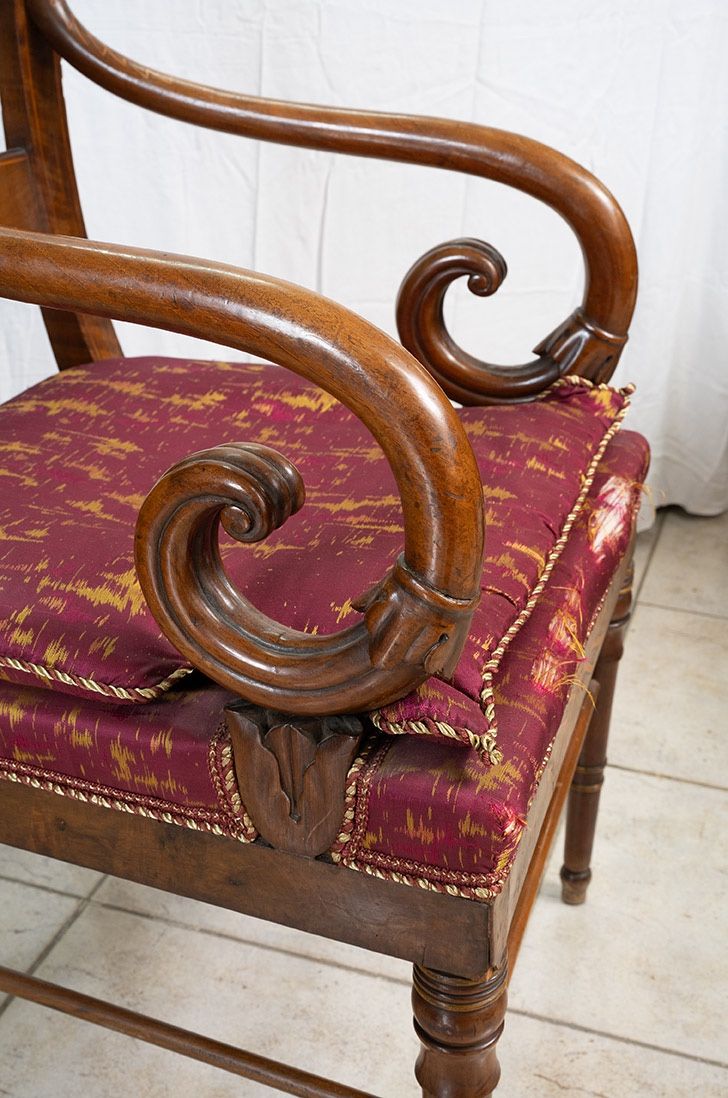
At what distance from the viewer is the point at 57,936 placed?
126 centimetres

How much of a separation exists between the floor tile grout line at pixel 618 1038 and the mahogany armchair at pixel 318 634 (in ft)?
1.01

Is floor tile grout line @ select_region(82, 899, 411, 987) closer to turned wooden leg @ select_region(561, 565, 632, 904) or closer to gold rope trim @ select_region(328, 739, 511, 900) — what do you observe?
turned wooden leg @ select_region(561, 565, 632, 904)

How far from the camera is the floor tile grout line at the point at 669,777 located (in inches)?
58.7

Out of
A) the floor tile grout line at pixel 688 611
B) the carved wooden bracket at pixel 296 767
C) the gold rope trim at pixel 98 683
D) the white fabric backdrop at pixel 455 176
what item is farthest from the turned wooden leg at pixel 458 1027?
the white fabric backdrop at pixel 455 176

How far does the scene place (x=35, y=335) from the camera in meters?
2.09

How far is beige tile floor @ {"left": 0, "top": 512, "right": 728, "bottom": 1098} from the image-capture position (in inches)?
43.6

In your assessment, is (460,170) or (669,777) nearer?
(460,170)

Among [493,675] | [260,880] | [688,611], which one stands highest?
[493,675]

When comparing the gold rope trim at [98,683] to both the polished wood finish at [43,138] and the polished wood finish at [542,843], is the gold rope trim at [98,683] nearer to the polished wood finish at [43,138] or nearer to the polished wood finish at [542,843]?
the polished wood finish at [542,843]

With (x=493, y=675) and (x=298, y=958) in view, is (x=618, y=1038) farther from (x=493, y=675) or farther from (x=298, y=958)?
(x=493, y=675)

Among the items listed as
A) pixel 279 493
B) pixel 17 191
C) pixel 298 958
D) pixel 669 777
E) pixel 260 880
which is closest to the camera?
pixel 279 493

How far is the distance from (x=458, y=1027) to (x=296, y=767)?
0.18 metres

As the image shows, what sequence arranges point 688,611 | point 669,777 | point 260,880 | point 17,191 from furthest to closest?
point 688,611
point 669,777
point 17,191
point 260,880

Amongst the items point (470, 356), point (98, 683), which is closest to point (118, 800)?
point (98, 683)
